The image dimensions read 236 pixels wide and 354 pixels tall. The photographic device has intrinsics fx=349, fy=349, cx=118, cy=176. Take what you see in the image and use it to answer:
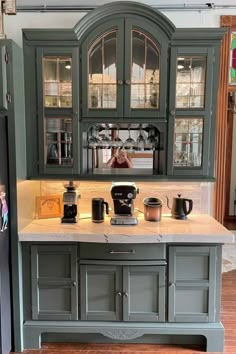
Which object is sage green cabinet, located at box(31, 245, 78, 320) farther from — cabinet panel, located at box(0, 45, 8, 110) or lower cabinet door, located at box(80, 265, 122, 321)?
cabinet panel, located at box(0, 45, 8, 110)

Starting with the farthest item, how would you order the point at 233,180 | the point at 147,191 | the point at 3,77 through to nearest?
the point at 233,180
the point at 147,191
the point at 3,77

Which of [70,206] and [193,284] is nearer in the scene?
[193,284]

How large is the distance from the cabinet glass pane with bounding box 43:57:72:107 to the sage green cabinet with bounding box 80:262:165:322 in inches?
51.8

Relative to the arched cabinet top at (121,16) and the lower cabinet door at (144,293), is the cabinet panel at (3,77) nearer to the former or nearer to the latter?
the arched cabinet top at (121,16)

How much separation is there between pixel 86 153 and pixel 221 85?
157 centimetres

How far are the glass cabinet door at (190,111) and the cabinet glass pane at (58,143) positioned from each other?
823 mm

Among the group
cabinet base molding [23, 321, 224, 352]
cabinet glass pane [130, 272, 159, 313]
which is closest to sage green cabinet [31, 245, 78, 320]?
cabinet base molding [23, 321, 224, 352]

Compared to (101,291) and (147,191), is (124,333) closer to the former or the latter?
(101,291)

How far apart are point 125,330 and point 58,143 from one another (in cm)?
155

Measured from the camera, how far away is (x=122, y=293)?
2.64 meters

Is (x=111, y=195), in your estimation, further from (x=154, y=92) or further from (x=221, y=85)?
(x=221, y=85)

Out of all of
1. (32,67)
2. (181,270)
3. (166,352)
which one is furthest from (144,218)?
(32,67)

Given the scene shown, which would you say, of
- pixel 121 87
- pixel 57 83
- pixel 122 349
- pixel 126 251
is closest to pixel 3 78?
pixel 57 83

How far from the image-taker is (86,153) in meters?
3.02
